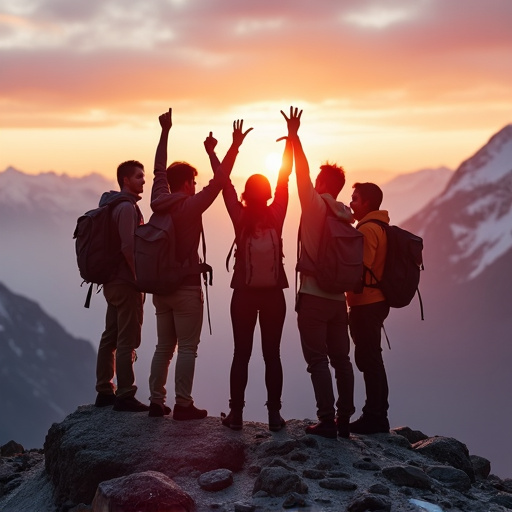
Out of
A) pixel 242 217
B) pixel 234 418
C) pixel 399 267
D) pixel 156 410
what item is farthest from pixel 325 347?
pixel 156 410

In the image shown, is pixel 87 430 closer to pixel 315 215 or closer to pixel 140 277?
pixel 140 277

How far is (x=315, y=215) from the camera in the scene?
10953mm

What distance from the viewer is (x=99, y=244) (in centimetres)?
1185

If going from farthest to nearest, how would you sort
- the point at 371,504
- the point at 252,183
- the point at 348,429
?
the point at 348,429 < the point at 252,183 < the point at 371,504

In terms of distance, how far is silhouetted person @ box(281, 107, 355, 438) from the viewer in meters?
11.0

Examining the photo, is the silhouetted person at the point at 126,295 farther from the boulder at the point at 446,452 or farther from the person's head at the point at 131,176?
the boulder at the point at 446,452

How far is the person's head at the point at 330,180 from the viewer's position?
11203 mm

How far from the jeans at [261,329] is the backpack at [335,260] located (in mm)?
470

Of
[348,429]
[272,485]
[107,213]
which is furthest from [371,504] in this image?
[107,213]

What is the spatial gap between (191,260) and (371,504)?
3443mm

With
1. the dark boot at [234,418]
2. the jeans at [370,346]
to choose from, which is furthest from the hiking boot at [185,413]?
the jeans at [370,346]

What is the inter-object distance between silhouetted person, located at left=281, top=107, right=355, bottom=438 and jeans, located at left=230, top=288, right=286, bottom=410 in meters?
0.32

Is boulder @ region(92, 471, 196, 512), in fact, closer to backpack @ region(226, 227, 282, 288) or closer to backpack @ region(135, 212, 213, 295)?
backpack @ region(135, 212, 213, 295)

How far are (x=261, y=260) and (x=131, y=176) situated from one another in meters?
2.12
